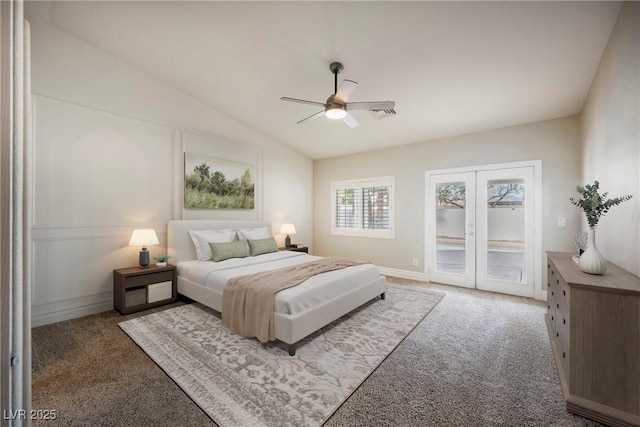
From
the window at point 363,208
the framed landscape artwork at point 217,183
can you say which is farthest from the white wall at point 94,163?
the window at point 363,208

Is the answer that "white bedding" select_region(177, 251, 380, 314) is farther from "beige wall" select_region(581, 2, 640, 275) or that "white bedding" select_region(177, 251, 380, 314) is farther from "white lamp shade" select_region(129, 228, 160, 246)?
"beige wall" select_region(581, 2, 640, 275)

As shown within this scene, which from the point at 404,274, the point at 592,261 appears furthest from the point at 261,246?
the point at 592,261

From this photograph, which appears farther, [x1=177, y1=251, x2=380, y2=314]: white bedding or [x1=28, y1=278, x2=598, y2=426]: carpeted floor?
[x1=177, y1=251, x2=380, y2=314]: white bedding

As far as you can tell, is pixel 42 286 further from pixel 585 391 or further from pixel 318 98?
pixel 585 391

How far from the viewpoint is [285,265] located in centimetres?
367

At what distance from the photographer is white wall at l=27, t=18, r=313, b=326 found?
3016 mm

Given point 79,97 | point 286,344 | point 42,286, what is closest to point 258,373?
point 286,344

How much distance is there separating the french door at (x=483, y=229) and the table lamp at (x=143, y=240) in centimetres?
448

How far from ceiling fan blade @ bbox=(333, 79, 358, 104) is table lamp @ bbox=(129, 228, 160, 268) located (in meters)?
2.97

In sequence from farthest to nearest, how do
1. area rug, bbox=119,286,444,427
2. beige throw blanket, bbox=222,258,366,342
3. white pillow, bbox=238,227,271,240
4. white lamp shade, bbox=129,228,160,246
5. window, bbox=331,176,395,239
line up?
window, bbox=331,176,395,239
white pillow, bbox=238,227,271,240
white lamp shade, bbox=129,228,160,246
beige throw blanket, bbox=222,258,366,342
area rug, bbox=119,286,444,427

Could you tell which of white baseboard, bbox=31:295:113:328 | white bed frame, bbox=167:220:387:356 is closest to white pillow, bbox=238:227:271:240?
white bed frame, bbox=167:220:387:356

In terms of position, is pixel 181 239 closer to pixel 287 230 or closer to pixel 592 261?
pixel 287 230

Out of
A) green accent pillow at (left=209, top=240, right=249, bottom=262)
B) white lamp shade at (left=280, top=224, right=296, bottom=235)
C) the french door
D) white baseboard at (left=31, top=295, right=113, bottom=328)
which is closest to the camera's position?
white baseboard at (left=31, top=295, right=113, bottom=328)

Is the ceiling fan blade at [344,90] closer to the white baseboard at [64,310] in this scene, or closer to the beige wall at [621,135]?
the beige wall at [621,135]
